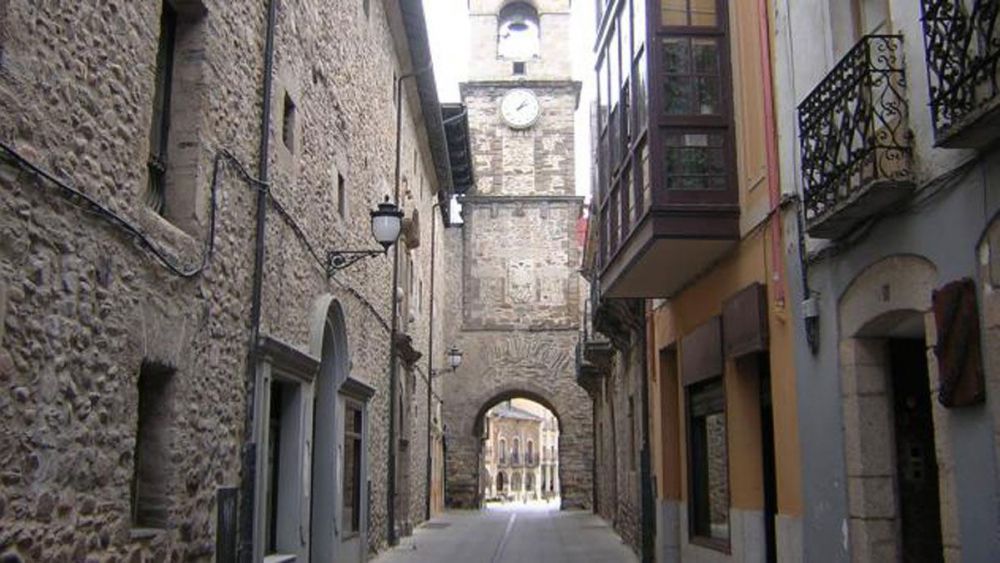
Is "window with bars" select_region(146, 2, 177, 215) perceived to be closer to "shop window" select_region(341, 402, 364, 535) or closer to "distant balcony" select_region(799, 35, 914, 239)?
"distant balcony" select_region(799, 35, 914, 239)

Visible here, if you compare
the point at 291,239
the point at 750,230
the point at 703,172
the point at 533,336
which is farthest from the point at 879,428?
the point at 533,336

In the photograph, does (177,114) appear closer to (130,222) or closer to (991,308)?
(130,222)

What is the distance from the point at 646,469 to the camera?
14445 millimetres

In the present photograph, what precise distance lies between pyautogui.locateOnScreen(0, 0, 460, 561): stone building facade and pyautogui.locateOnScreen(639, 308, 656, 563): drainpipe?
401 centimetres

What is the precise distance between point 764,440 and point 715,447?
1.32 m

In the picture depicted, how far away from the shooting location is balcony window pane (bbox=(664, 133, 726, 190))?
9.48 meters

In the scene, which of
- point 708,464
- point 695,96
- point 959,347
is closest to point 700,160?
point 695,96

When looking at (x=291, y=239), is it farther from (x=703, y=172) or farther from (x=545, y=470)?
(x=545, y=470)

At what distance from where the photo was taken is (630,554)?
16.6 metres

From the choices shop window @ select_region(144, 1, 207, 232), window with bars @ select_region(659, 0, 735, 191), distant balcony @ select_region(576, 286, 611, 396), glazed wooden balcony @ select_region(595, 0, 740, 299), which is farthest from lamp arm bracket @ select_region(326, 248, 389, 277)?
distant balcony @ select_region(576, 286, 611, 396)

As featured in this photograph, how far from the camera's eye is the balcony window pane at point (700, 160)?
9.48 meters

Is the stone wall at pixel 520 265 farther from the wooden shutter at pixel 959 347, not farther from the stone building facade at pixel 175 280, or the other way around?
the wooden shutter at pixel 959 347

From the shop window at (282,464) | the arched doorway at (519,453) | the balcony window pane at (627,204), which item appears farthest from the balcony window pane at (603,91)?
the arched doorway at (519,453)

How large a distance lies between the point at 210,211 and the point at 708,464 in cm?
654
